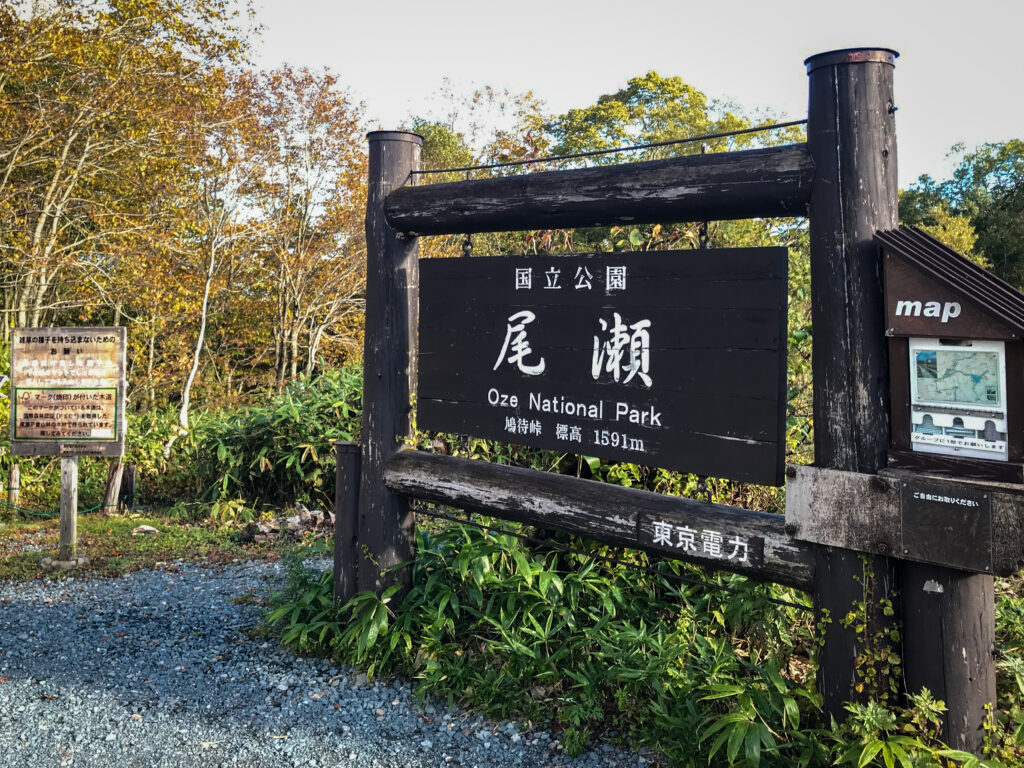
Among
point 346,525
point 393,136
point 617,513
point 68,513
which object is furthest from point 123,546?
point 617,513

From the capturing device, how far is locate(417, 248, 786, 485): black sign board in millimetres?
3131

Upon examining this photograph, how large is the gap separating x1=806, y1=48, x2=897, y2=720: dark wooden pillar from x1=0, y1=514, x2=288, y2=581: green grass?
5.04 meters

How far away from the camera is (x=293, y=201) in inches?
603

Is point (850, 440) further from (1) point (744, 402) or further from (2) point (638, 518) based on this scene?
(2) point (638, 518)

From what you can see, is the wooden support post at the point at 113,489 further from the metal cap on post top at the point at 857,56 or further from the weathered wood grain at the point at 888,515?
the metal cap on post top at the point at 857,56

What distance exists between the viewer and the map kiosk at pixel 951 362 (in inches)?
99.8

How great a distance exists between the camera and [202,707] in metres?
3.87

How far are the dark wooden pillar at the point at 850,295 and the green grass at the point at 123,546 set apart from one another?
5.04 metres

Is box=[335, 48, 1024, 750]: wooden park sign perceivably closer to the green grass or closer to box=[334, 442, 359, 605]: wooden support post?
box=[334, 442, 359, 605]: wooden support post

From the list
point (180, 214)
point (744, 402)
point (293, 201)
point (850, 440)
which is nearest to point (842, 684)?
point (850, 440)

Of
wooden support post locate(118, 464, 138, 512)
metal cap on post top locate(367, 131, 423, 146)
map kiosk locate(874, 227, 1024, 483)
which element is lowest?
wooden support post locate(118, 464, 138, 512)

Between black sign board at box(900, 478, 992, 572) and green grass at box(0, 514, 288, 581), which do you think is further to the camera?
green grass at box(0, 514, 288, 581)

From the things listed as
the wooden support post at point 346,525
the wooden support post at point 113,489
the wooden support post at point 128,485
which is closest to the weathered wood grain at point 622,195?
the wooden support post at point 346,525

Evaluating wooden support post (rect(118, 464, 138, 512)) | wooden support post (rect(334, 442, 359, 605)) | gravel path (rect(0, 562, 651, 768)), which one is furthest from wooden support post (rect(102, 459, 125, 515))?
wooden support post (rect(334, 442, 359, 605))
